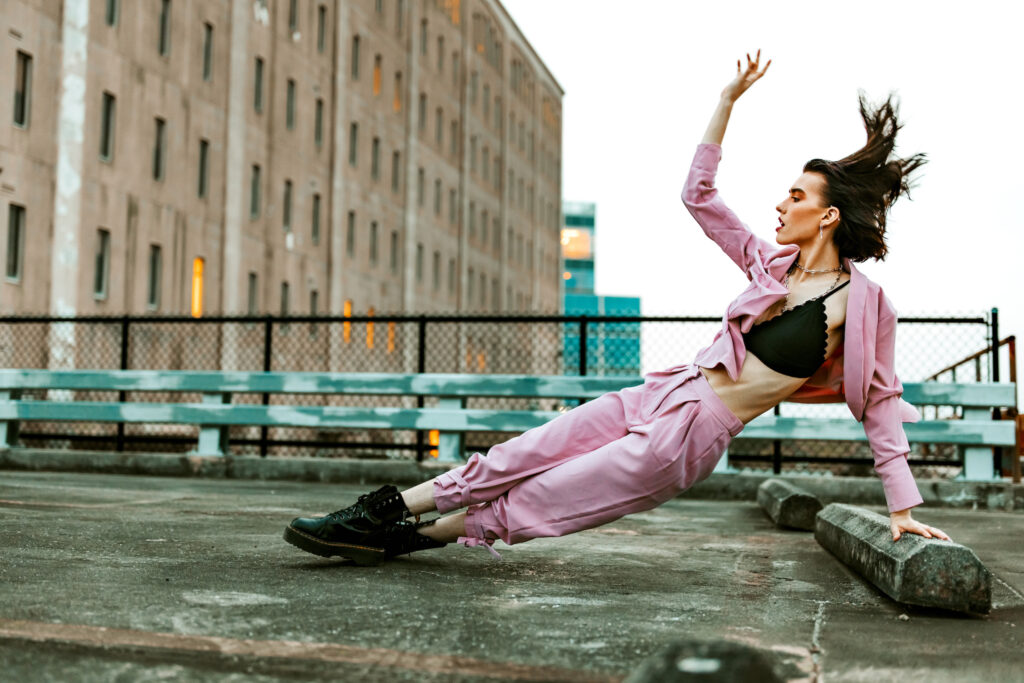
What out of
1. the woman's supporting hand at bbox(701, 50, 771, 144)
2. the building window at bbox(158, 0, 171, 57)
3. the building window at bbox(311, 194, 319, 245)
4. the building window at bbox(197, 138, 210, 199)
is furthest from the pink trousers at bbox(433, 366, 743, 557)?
the building window at bbox(311, 194, 319, 245)

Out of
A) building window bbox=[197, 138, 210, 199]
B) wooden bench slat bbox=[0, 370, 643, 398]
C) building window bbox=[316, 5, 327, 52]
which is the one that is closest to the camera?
wooden bench slat bbox=[0, 370, 643, 398]

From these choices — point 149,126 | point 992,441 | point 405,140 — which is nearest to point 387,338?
point 405,140

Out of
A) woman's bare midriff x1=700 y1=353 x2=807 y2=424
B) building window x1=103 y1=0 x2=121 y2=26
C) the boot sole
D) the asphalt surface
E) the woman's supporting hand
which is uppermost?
building window x1=103 y1=0 x2=121 y2=26

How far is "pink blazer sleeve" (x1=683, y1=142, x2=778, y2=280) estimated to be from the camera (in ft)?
13.7

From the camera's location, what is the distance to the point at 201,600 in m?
3.38

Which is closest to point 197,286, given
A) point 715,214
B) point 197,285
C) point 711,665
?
point 197,285

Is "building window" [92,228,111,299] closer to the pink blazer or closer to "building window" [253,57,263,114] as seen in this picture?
"building window" [253,57,263,114]

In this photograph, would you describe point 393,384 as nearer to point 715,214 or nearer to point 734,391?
point 715,214

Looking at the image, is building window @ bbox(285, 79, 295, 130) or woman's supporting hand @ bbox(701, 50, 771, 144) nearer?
woman's supporting hand @ bbox(701, 50, 771, 144)

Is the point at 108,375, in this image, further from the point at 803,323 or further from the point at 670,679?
the point at 670,679

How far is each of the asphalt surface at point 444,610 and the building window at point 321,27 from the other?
32.5 m

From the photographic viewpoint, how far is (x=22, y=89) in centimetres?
2184

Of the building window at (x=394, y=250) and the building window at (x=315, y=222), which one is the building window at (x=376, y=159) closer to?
the building window at (x=394, y=250)

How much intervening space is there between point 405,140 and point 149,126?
62.6ft
